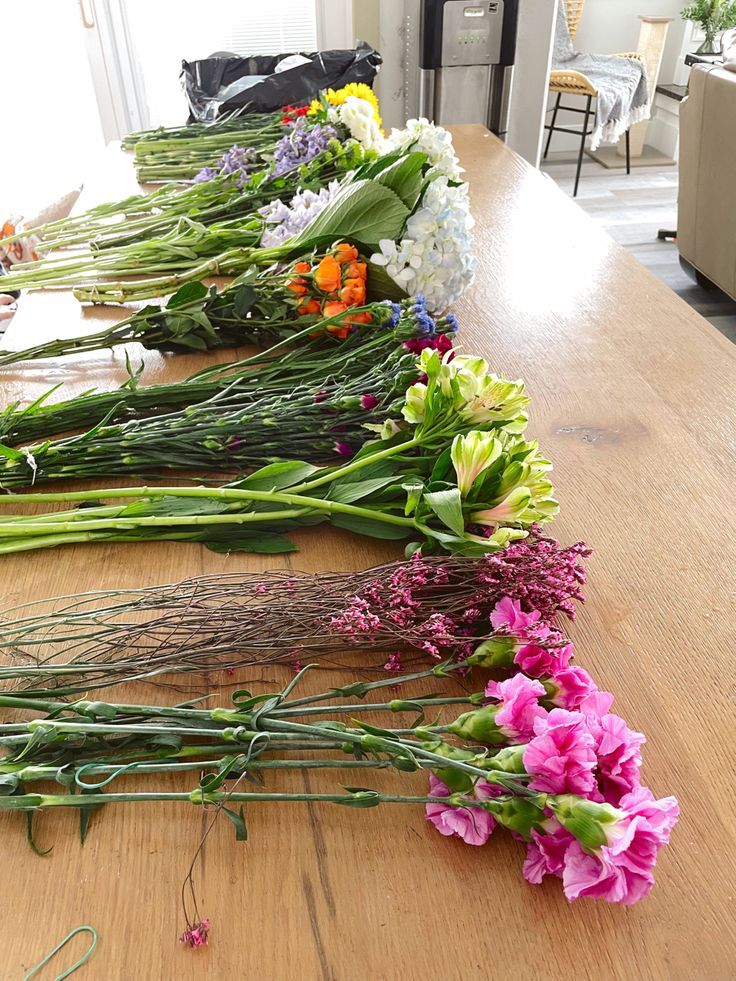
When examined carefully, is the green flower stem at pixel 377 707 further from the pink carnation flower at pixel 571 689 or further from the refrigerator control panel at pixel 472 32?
the refrigerator control panel at pixel 472 32

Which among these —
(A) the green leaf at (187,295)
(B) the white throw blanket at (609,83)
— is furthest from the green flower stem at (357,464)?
(B) the white throw blanket at (609,83)

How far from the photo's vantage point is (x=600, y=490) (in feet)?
2.75

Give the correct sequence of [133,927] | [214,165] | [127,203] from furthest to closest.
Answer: [214,165] < [127,203] < [133,927]

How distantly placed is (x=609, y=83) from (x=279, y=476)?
4061 millimetres

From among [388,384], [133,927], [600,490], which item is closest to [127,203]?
[388,384]

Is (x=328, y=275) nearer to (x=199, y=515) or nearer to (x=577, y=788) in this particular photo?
(x=199, y=515)

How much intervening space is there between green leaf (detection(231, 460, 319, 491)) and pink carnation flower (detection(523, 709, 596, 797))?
1.25ft

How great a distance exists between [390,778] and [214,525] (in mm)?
326

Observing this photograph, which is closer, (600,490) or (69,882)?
(69,882)

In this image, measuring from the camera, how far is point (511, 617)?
0.60 m

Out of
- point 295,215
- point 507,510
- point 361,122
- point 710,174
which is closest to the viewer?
point 507,510

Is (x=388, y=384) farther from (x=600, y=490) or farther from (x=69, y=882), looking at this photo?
(x=69, y=882)

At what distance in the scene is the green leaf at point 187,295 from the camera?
1.08 meters

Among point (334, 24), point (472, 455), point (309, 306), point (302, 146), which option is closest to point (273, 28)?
point (334, 24)
